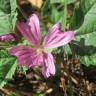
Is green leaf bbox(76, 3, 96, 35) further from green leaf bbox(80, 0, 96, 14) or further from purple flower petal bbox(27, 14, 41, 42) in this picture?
purple flower petal bbox(27, 14, 41, 42)

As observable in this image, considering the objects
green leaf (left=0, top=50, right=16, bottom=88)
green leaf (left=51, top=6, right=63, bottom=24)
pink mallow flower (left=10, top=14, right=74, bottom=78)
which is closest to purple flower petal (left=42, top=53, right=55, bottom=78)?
pink mallow flower (left=10, top=14, right=74, bottom=78)

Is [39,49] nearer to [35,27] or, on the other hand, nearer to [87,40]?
[35,27]

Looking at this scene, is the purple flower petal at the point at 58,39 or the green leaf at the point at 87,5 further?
the green leaf at the point at 87,5

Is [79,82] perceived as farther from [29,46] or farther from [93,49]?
[29,46]

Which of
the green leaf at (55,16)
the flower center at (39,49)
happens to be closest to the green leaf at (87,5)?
the green leaf at (55,16)

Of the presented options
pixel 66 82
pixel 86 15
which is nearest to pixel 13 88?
pixel 66 82

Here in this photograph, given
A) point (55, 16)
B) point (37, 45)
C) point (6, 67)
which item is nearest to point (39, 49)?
point (37, 45)

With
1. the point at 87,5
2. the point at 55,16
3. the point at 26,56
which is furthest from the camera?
the point at 55,16

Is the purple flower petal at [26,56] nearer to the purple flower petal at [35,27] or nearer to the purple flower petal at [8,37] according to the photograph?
the purple flower petal at [35,27]
